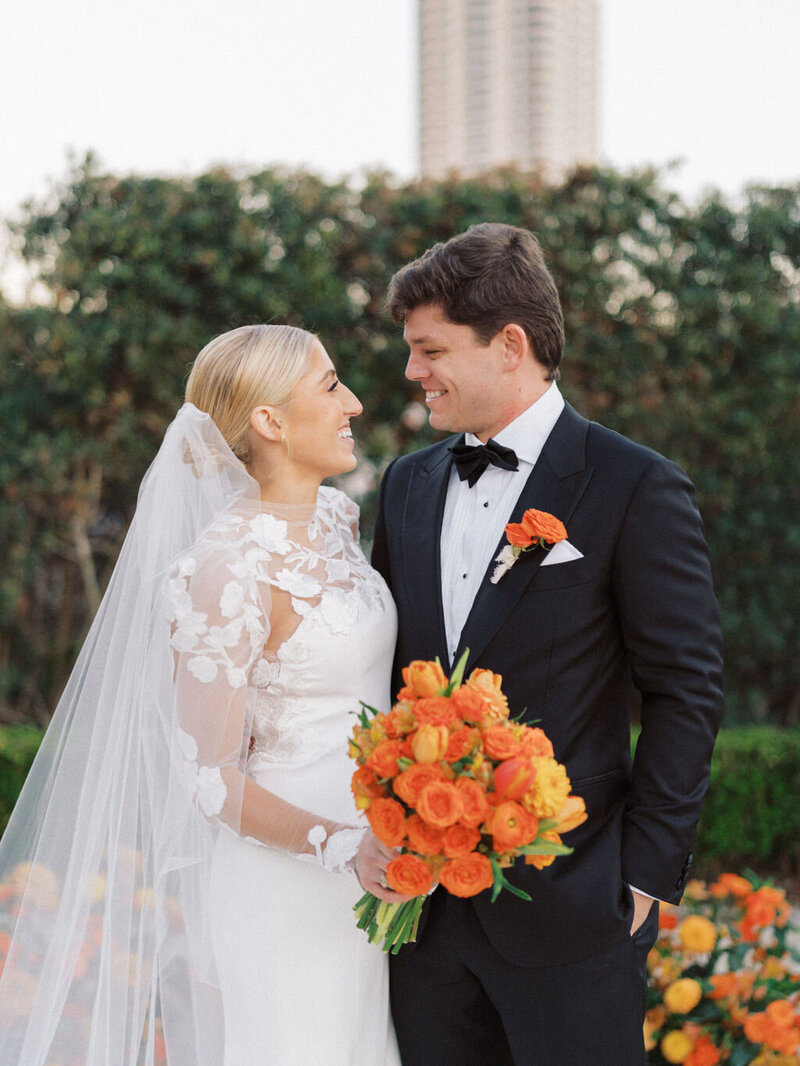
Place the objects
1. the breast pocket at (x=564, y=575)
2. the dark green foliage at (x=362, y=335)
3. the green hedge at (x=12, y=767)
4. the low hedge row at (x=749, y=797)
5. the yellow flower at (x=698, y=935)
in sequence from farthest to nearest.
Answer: the dark green foliage at (x=362, y=335)
the low hedge row at (x=749, y=797)
the green hedge at (x=12, y=767)
the yellow flower at (x=698, y=935)
the breast pocket at (x=564, y=575)

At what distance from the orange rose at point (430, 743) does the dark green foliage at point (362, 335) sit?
3.97 m

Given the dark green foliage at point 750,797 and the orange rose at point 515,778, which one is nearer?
the orange rose at point 515,778

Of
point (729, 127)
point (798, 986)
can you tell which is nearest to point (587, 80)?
point (729, 127)

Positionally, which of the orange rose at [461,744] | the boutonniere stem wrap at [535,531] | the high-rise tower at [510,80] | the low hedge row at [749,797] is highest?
the high-rise tower at [510,80]

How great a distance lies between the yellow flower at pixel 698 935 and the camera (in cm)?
293

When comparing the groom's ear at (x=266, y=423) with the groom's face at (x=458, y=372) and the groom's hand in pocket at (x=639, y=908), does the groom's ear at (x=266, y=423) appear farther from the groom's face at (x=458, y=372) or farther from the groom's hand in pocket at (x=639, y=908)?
the groom's hand in pocket at (x=639, y=908)

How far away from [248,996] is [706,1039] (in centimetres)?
138

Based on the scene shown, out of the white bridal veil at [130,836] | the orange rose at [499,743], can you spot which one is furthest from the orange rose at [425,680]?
the white bridal veil at [130,836]

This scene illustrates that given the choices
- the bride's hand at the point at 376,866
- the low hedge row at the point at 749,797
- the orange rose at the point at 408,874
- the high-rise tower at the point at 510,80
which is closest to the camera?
the orange rose at the point at 408,874

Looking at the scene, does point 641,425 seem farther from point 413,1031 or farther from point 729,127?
point 413,1031

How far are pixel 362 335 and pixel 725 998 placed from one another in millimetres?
4028

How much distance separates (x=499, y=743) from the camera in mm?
1637

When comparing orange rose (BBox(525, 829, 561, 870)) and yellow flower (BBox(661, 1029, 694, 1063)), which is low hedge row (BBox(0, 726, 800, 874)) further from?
orange rose (BBox(525, 829, 561, 870))

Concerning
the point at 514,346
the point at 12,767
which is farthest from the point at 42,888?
the point at 12,767
